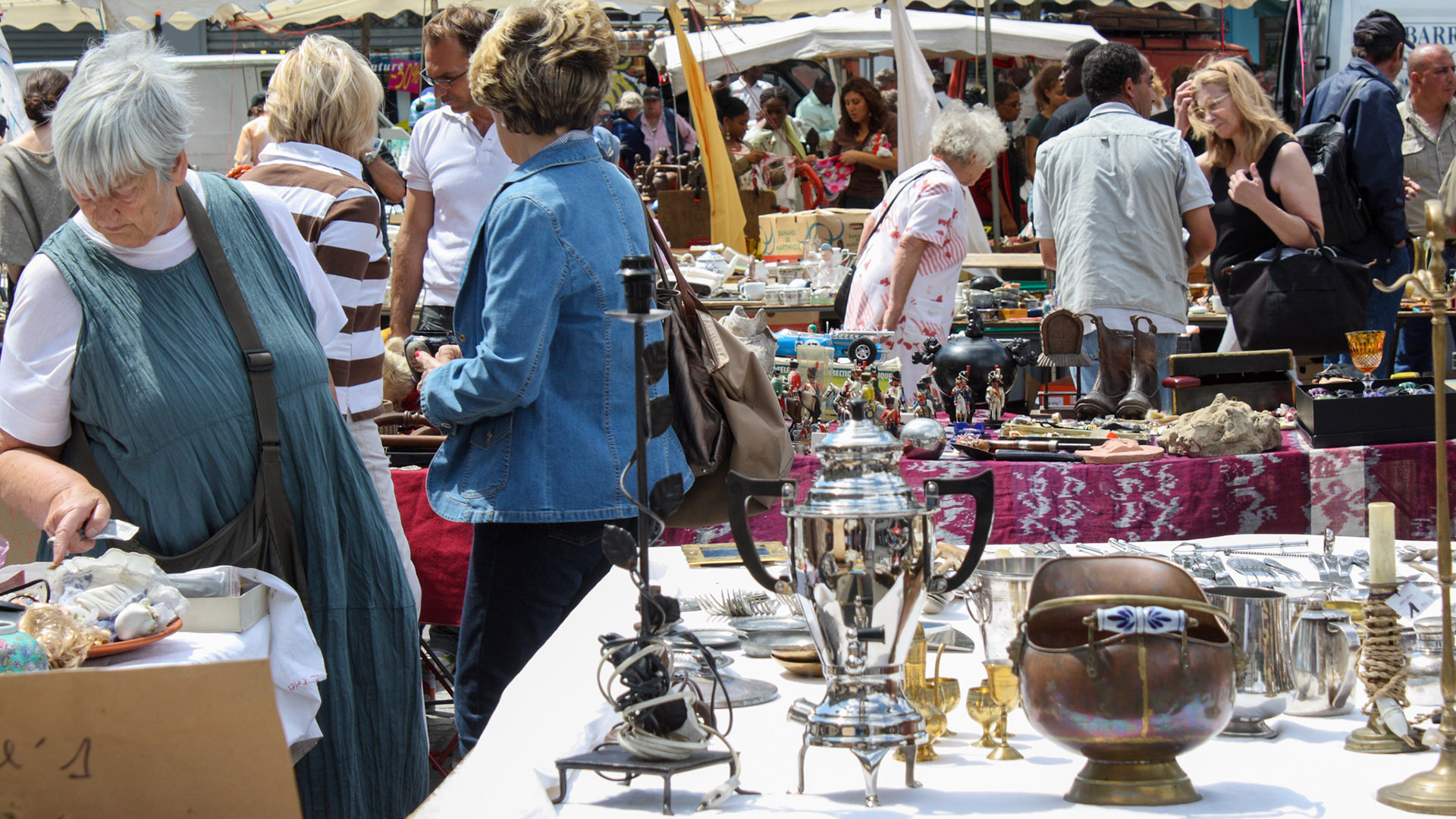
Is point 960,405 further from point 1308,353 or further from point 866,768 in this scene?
point 866,768

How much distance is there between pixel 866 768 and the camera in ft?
4.12

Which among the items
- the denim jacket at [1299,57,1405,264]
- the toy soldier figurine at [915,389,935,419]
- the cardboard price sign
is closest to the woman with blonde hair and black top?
the denim jacket at [1299,57,1405,264]

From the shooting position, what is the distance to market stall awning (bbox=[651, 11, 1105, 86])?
403 inches

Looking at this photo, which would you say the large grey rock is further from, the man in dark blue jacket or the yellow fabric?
the yellow fabric

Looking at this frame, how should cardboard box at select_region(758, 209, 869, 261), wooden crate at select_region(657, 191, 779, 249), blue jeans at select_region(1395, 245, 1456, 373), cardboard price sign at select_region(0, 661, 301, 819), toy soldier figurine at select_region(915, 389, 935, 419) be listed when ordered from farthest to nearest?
wooden crate at select_region(657, 191, 779, 249), cardboard box at select_region(758, 209, 869, 261), blue jeans at select_region(1395, 245, 1456, 373), toy soldier figurine at select_region(915, 389, 935, 419), cardboard price sign at select_region(0, 661, 301, 819)

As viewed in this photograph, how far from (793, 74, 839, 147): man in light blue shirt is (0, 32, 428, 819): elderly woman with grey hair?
8848 millimetres

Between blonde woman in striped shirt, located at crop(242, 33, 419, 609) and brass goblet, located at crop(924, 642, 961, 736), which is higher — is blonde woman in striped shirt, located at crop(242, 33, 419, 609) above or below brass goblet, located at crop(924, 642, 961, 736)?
above

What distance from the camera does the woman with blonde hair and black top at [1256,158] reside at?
4.62m

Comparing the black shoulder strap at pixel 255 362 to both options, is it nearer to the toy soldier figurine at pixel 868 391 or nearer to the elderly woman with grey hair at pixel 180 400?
the elderly woman with grey hair at pixel 180 400

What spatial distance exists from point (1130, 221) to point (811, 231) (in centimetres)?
308

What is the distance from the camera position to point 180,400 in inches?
76.5

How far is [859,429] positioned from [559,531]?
1.01 meters

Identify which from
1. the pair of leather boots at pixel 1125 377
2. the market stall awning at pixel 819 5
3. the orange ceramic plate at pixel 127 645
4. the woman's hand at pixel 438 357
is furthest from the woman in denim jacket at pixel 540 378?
the market stall awning at pixel 819 5

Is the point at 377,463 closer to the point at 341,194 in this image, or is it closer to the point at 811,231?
the point at 341,194
